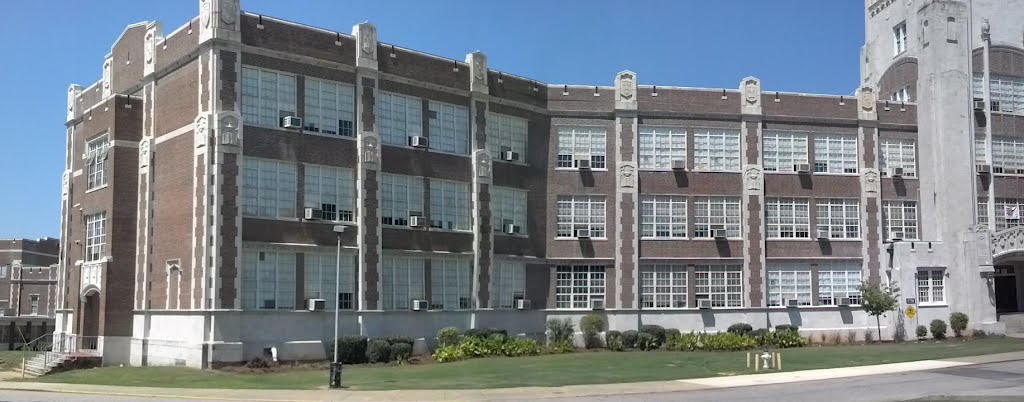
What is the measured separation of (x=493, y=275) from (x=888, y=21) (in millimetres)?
30489

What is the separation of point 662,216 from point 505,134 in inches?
373

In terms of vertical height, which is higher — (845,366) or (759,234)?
(759,234)

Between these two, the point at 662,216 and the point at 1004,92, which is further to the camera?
the point at 1004,92

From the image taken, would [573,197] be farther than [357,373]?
Yes

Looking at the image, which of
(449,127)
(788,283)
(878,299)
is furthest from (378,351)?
(878,299)

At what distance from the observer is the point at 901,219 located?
55406 millimetres

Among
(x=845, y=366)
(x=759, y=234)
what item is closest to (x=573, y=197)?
(x=759, y=234)

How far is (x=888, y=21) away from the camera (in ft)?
198

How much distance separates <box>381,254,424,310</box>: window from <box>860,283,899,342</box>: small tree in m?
23.2

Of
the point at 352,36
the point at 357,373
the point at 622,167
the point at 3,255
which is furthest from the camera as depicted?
the point at 3,255

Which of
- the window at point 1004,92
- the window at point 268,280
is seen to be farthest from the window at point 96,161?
the window at point 1004,92

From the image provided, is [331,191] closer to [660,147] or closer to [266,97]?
[266,97]

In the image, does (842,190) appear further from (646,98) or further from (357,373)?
(357,373)

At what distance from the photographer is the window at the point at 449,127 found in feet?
151
